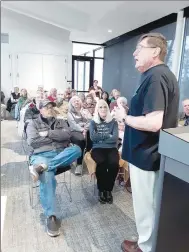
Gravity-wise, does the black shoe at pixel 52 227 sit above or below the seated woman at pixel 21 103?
below

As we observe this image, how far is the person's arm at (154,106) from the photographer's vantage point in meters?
1.05

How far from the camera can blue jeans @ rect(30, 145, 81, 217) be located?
1.72 meters

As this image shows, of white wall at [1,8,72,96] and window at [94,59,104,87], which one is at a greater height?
window at [94,59,104,87]

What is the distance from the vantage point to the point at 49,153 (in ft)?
6.65

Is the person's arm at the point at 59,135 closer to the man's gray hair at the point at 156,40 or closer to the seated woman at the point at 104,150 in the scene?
the seated woman at the point at 104,150

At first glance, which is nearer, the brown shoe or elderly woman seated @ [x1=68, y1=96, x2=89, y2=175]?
the brown shoe

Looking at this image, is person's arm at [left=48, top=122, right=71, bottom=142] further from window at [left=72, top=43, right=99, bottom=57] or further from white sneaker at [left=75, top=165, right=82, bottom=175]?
window at [left=72, top=43, right=99, bottom=57]

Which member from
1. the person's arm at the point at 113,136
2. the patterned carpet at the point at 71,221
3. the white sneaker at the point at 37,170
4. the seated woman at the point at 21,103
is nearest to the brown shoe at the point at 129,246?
the patterned carpet at the point at 71,221

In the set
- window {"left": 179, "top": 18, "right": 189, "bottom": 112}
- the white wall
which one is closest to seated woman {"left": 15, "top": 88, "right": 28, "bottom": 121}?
the white wall

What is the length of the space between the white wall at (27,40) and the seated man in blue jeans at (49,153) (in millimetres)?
428

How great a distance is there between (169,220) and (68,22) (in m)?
1.06

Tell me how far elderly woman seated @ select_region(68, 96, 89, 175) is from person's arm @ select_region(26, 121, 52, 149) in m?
0.72

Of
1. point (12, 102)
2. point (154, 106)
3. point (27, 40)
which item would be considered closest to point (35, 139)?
point (154, 106)

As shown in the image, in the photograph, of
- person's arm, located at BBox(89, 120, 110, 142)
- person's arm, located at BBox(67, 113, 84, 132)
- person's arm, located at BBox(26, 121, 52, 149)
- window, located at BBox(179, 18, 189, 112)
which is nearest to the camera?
person's arm, located at BBox(26, 121, 52, 149)
